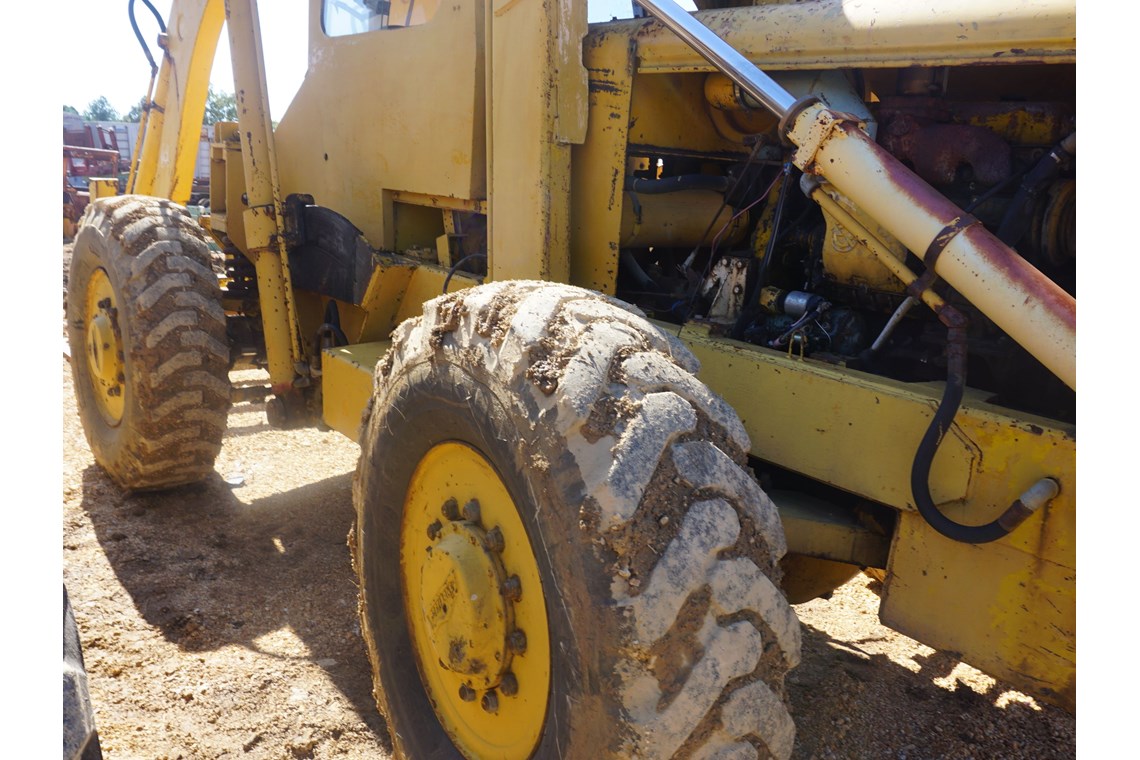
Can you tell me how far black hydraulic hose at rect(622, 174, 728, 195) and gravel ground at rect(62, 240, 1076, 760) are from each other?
1.67m

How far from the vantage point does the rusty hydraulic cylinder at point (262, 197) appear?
3.67m

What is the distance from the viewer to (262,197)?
12.4 feet

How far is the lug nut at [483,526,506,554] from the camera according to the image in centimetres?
188

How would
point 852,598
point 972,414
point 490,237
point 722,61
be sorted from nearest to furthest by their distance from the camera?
point 972,414, point 722,61, point 490,237, point 852,598

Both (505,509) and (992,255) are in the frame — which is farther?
(505,509)

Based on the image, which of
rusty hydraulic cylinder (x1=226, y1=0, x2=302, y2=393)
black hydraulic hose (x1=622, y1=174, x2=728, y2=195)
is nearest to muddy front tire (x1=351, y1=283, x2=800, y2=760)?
black hydraulic hose (x1=622, y1=174, x2=728, y2=195)

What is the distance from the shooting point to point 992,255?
1.65 m

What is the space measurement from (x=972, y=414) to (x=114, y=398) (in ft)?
12.6

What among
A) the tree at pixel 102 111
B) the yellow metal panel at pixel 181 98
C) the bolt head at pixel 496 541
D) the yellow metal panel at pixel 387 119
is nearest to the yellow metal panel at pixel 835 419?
the bolt head at pixel 496 541

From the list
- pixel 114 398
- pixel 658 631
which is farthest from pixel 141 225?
pixel 658 631

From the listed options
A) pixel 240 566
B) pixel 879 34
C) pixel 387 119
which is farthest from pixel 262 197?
pixel 879 34

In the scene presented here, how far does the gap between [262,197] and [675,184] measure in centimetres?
194

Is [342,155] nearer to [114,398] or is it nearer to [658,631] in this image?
[114,398]

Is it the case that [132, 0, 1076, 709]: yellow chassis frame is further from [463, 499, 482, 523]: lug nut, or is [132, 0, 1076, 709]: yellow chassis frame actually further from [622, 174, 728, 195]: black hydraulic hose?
[463, 499, 482, 523]: lug nut
